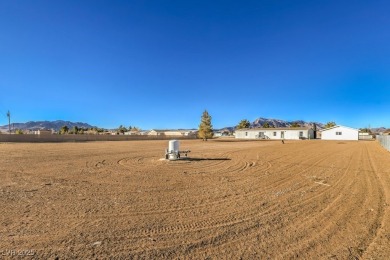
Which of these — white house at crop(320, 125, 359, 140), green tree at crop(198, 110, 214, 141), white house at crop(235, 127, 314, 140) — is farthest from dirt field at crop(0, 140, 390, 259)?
white house at crop(235, 127, 314, 140)

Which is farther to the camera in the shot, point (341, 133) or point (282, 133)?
point (282, 133)

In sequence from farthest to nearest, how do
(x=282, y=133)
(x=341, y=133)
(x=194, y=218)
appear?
1. (x=282, y=133)
2. (x=341, y=133)
3. (x=194, y=218)

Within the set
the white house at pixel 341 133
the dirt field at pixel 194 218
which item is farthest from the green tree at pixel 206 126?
the dirt field at pixel 194 218

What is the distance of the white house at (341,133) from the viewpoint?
54.5 meters

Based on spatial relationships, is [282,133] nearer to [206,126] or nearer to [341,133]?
[341,133]

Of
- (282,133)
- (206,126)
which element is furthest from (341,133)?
(206,126)

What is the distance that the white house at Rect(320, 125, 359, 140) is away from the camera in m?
54.5

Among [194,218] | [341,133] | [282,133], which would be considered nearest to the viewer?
[194,218]

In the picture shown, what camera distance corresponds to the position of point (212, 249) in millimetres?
3602

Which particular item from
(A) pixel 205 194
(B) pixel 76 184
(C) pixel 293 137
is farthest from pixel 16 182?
(C) pixel 293 137

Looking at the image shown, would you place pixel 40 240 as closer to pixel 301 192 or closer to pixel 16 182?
pixel 16 182

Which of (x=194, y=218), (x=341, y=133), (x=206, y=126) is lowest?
(x=194, y=218)

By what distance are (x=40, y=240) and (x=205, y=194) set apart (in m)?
4.16

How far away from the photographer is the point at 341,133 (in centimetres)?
5628
